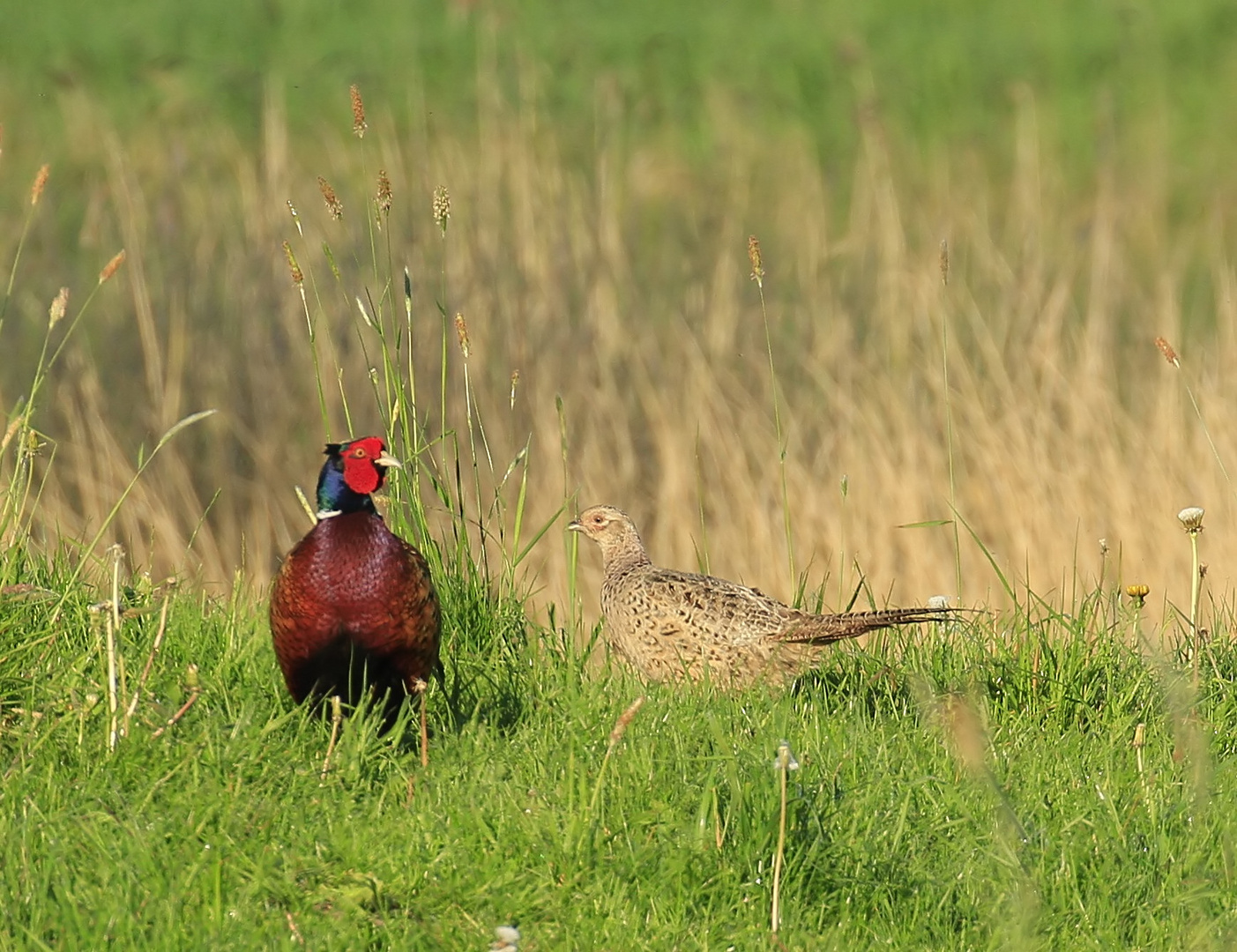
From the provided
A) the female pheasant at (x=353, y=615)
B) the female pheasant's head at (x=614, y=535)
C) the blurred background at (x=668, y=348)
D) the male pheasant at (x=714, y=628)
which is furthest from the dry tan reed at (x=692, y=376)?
the female pheasant at (x=353, y=615)

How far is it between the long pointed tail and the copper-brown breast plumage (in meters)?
1.55

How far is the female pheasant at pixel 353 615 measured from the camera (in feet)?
12.9

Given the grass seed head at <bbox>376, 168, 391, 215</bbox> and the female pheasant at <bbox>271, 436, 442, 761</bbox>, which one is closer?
the female pheasant at <bbox>271, 436, 442, 761</bbox>

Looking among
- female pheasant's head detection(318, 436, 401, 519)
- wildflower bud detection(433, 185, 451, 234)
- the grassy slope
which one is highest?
the grassy slope

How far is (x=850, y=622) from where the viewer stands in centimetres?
511

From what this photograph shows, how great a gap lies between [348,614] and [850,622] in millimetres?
1776

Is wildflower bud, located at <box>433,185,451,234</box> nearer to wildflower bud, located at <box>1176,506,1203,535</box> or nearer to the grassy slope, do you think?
wildflower bud, located at <box>1176,506,1203,535</box>

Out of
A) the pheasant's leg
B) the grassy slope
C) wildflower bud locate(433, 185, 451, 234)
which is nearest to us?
the pheasant's leg

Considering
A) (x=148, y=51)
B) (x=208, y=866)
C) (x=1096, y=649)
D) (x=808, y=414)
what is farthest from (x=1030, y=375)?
(x=148, y=51)

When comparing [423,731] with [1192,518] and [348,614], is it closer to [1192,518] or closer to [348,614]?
[348,614]

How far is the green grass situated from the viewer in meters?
3.29

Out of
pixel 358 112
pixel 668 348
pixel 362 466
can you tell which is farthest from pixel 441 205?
pixel 668 348

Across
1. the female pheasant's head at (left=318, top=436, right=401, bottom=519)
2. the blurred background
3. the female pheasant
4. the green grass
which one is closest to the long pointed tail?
the green grass

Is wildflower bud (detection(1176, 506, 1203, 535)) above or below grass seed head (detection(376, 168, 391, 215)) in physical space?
below
